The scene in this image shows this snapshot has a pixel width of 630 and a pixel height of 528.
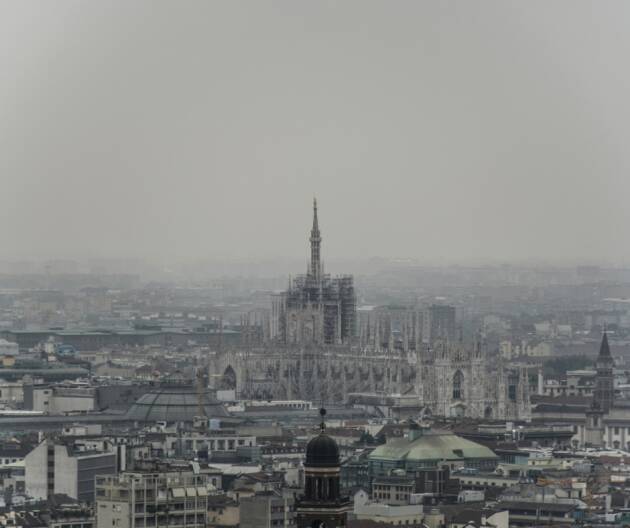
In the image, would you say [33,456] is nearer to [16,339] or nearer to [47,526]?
[47,526]

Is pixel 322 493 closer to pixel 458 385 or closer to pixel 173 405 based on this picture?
pixel 173 405

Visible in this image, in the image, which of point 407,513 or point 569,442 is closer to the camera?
point 407,513

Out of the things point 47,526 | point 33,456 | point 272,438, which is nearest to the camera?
point 47,526

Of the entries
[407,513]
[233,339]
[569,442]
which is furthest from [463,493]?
[233,339]

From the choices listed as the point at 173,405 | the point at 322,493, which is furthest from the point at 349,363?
the point at 322,493

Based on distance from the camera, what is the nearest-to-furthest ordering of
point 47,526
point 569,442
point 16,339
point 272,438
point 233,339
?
point 47,526 → point 272,438 → point 569,442 → point 233,339 → point 16,339

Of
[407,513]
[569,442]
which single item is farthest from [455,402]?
[407,513]
